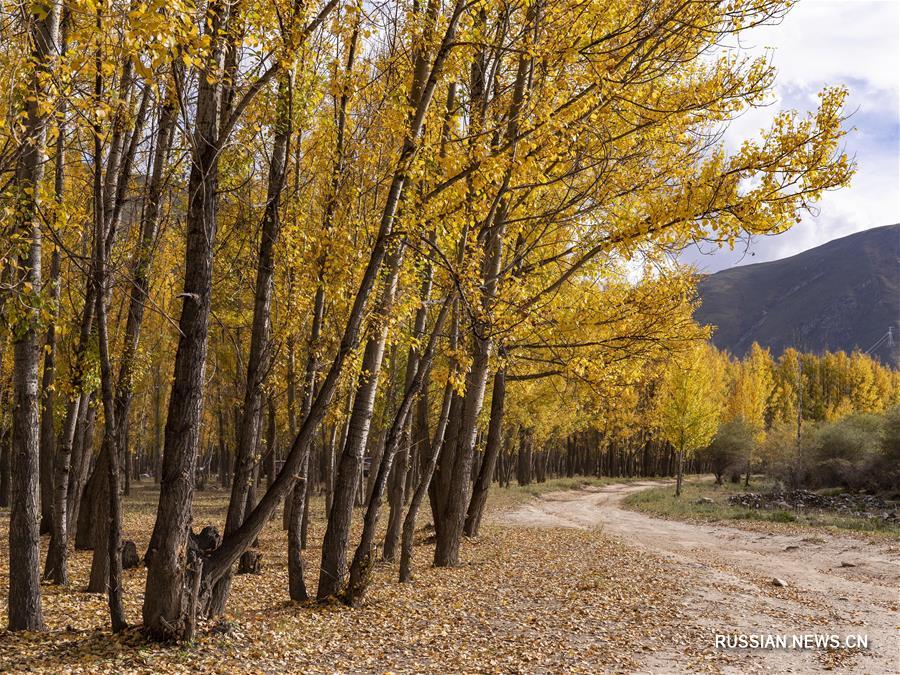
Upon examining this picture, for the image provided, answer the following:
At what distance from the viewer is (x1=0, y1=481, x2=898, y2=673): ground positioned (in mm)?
5258

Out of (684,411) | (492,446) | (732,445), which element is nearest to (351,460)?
(492,446)

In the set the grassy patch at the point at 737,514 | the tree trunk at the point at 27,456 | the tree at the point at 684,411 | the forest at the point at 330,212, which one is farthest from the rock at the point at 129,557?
the tree at the point at 684,411

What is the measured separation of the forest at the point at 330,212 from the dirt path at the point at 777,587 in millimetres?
3215

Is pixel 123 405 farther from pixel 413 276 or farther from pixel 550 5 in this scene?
pixel 550 5

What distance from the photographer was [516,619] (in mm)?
7328

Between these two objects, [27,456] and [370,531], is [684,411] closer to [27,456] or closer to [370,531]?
[370,531]

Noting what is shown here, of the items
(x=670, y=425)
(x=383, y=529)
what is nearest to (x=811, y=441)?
(x=670, y=425)

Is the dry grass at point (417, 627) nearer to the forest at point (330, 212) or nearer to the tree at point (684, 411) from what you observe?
the forest at point (330, 212)

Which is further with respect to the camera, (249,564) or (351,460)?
(249,564)

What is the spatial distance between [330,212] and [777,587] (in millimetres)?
8917

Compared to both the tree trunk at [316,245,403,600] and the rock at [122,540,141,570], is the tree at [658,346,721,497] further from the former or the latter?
the tree trunk at [316,245,403,600]

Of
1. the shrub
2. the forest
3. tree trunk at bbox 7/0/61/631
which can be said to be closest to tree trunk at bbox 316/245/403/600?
the forest

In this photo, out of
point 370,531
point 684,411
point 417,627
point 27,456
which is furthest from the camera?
point 684,411

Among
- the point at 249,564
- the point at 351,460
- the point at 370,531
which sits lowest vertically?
the point at 249,564
